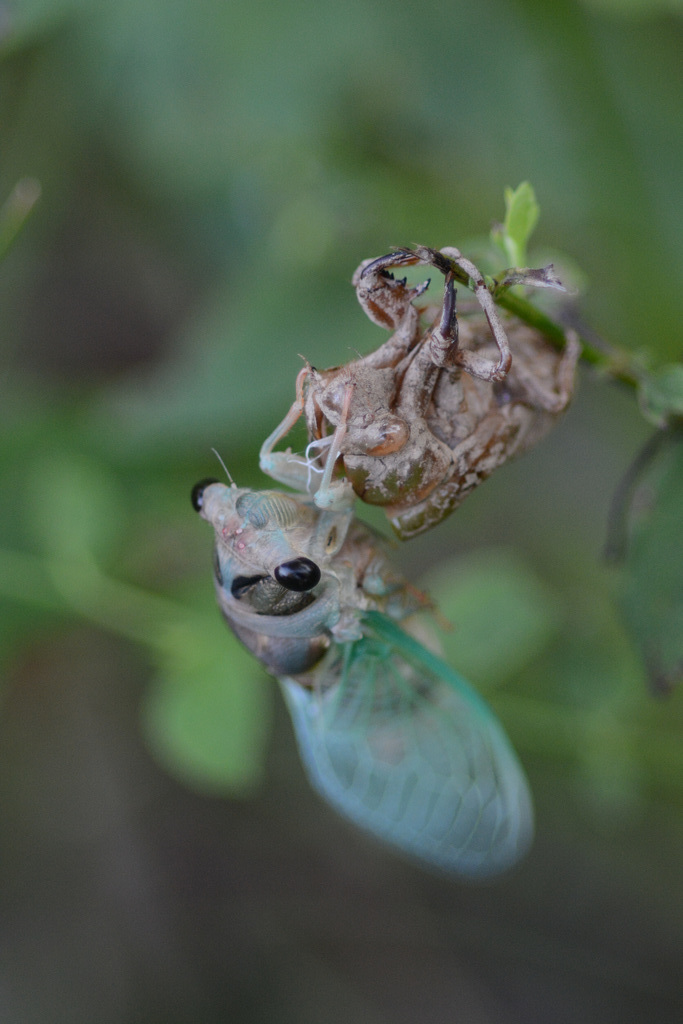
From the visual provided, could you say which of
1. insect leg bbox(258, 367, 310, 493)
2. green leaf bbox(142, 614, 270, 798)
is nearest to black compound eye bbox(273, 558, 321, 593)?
insect leg bbox(258, 367, 310, 493)

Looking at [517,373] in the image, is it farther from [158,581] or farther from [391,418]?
[158,581]

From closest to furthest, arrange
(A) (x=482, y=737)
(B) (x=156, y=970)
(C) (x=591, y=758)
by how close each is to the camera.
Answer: (A) (x=482, y=737) → (C) (x=591, y=758) → (B) (x=156, y=970)

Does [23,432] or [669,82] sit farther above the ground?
[669,82]

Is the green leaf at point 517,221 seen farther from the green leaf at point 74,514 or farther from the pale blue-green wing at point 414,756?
the green leaf at point 74,514

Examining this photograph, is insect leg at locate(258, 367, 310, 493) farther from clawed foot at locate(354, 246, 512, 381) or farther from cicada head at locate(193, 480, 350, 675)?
clawed foot at locate(354, 246, 512, 381)

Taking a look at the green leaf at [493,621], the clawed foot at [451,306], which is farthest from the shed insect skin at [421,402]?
the green leaf at [493,621]

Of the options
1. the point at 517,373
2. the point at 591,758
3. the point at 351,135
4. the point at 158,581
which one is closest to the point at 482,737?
the point at 517,373

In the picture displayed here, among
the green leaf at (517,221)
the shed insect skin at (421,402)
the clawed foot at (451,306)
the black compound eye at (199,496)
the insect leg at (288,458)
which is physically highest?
the green leaf at (517,221)

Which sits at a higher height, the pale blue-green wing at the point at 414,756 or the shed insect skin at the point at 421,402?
the shed insect skin at the point at 421,402
